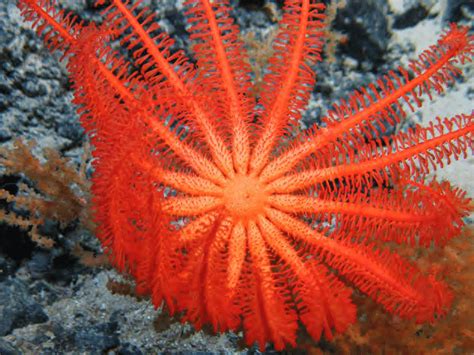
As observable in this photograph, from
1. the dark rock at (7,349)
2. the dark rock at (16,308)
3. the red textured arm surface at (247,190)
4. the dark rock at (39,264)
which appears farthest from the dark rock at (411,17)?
the dark rock at (7,349)

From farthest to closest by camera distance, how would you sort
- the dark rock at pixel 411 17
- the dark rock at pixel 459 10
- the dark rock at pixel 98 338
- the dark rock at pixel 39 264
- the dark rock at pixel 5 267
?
1. the dark rock at pixel 459 10
2. the dark rock at pixel 411 17
3. the dark rock at pixel 39 264
4. the dark rock at pixel 5 267
5. the dark rock at pixel 98 338

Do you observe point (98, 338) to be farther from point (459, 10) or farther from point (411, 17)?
point (459, 10)

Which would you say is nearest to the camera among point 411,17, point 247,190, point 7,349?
point 7,349

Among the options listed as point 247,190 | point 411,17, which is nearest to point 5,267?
point 247,190

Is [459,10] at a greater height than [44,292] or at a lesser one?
greater

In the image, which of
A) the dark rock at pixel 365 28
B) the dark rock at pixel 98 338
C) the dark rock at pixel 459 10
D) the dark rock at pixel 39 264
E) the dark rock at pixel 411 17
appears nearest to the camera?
the dark rock at pixel 98 338

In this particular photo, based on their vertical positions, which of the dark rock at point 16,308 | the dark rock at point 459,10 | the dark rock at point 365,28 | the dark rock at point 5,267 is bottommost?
the dark rock at point 16,308

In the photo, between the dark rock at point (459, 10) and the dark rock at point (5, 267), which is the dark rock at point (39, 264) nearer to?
the dark rock at point (5, 267)
